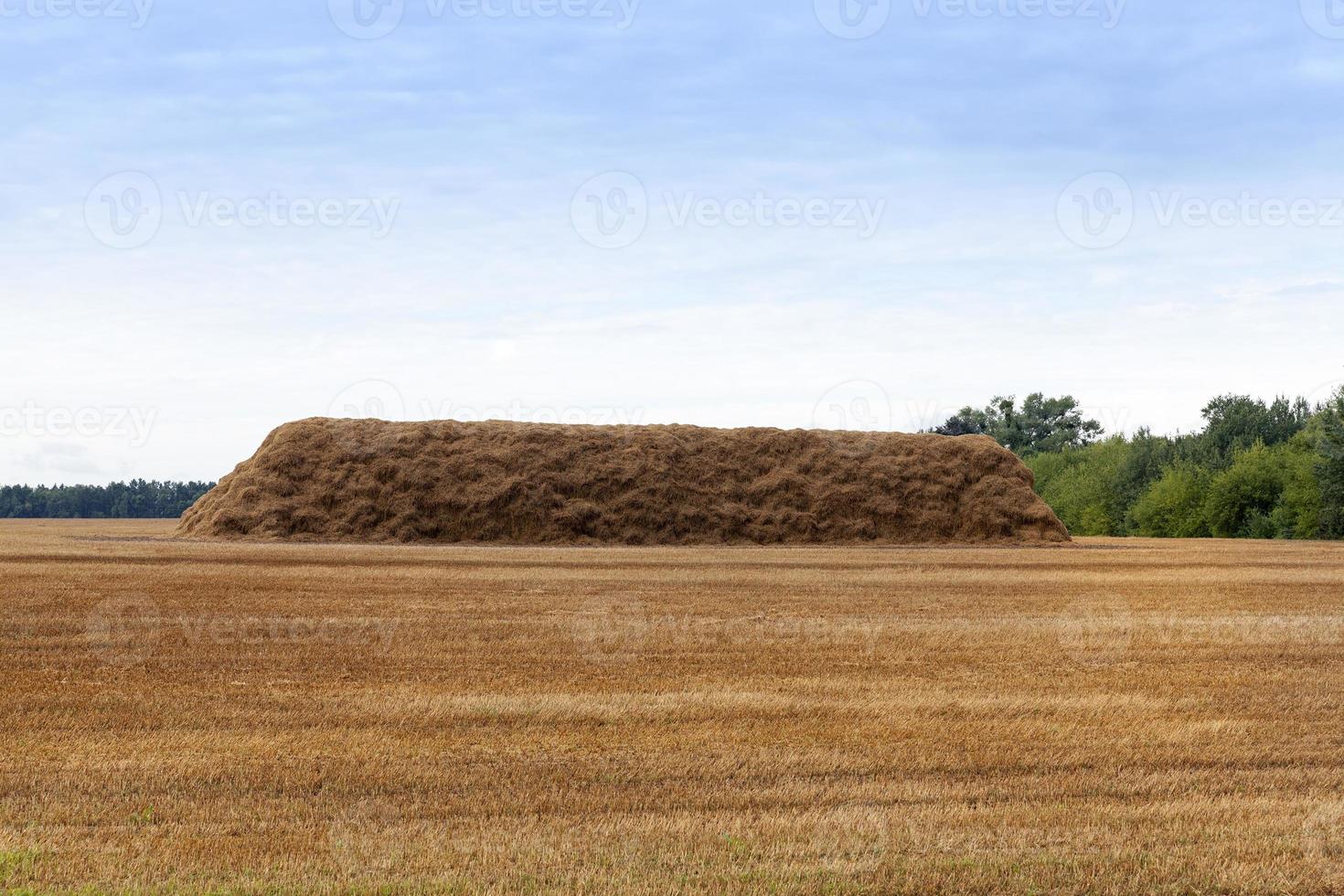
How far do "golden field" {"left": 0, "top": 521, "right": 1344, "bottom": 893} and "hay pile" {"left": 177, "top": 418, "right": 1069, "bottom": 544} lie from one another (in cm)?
2237

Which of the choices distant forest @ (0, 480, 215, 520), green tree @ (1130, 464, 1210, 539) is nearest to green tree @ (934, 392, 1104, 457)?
green tree @ (1130, 464, 1210, 539)

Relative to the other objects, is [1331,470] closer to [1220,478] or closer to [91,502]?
[1220,478]

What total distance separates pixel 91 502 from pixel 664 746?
10096 centimetres

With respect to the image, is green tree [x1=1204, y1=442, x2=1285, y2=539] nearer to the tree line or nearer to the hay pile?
A: the tree line

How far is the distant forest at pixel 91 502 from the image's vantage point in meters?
97.4

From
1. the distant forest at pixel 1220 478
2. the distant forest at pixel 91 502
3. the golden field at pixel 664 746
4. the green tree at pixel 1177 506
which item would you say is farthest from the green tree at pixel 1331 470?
the distant forest at pixel 91 502

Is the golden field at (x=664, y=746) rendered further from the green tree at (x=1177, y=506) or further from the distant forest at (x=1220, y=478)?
the green tree at (x=1177, y=506)

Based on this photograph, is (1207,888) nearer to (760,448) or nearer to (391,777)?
(391,777)

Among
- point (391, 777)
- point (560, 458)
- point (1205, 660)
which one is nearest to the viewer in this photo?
point (391, 777)

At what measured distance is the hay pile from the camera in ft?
134

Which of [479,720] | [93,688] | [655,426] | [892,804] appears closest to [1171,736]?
[892,804]

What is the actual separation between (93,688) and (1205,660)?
1083 cm

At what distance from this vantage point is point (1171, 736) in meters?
9.16

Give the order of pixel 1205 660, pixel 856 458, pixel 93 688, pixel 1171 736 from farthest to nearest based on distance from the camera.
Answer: pixel 856 458 → pixel 1205 660 → pixel 93 688 → pixel 1171 736
